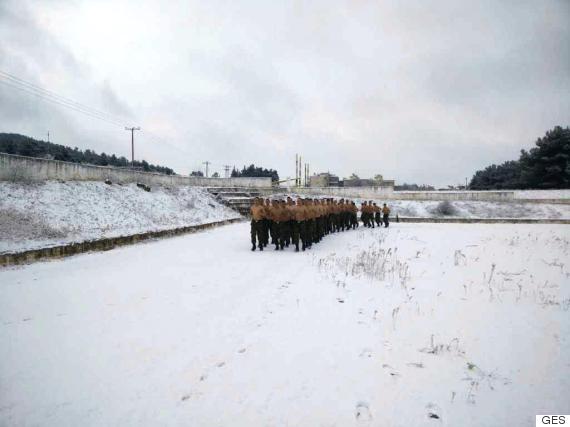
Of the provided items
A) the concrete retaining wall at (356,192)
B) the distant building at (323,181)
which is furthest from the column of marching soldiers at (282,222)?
the distant building at (323,181)

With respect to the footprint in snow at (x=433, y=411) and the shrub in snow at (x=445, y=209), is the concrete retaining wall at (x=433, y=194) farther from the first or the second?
the footprint in snow at (x=433, y=411)

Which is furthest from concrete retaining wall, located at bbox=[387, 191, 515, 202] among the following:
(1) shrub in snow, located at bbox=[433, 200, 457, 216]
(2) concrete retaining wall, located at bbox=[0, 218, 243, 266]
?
(2) concrete retaining wall, located at bbox=[0, 218, 243, 266]

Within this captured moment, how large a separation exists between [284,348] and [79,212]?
14.5 m

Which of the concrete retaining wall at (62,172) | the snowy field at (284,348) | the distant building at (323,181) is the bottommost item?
the snowy field at (284,348)

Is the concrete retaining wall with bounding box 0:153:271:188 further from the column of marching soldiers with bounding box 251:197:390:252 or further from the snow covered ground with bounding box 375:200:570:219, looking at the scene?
the snow covered ground with bounding box 375:200:570:219

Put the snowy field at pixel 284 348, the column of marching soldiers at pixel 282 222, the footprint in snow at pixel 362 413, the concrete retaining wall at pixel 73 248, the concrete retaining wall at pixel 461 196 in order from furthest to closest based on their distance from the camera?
the concrete retaining wall at pixel 461 196 < the column of marching soldiers at pixel 282 222 < the concrete retaining wall at pixel 73 248 < the snowy field at pixel 284 348 < the footprint in snow at pixel 362 413

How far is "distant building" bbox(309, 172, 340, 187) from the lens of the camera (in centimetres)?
6500

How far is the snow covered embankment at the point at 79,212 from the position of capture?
11352 millimetres

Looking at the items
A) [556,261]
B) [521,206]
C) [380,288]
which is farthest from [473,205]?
[380,288]

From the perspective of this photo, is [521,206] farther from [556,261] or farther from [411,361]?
[411,361]

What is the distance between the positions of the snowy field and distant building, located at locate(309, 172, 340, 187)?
57720 millimetres


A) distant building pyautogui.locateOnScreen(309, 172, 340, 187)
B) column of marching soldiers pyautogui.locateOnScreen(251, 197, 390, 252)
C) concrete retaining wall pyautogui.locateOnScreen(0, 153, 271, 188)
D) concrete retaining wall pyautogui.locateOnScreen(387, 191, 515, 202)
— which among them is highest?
distant building pyautogui.locateOnScreen(309, 172, 340, 187)

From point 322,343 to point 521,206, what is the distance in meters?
38.8

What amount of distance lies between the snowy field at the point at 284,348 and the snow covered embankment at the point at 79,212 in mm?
4722
